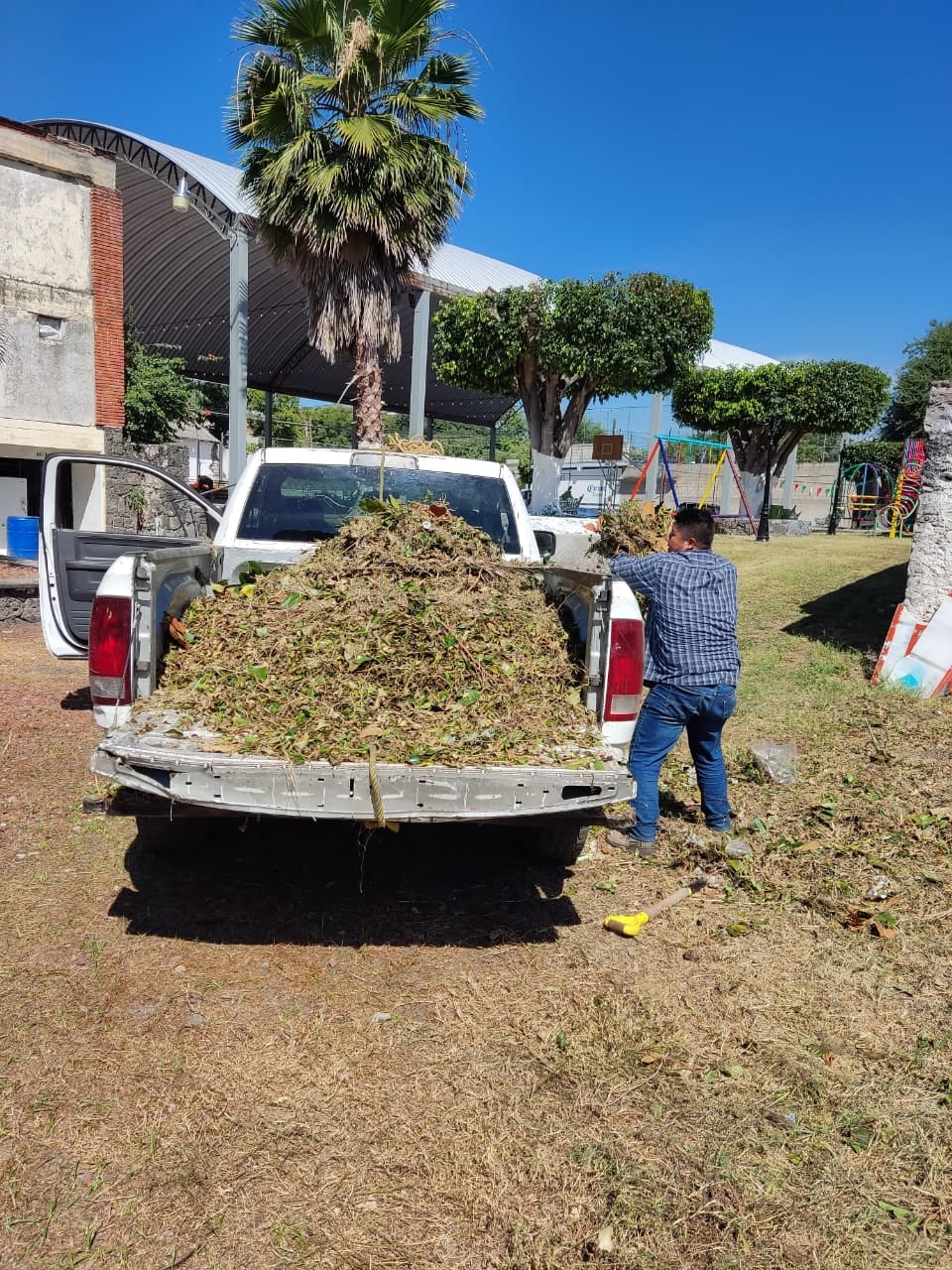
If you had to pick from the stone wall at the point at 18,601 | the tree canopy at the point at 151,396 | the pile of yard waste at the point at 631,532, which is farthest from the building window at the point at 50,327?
the pile of yard waste at the point at 631,532

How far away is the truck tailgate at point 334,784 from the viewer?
9.98ft

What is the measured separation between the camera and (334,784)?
308 cm

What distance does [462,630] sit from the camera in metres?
3.79

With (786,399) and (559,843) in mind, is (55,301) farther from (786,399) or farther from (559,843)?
(786,399)

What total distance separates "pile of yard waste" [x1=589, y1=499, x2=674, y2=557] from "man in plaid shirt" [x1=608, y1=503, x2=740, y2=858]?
144 inches

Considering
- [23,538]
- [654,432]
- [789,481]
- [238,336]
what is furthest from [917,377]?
[23,538]

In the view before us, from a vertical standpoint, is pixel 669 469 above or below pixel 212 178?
below

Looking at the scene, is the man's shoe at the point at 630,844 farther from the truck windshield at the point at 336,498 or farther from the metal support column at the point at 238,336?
the metal support column at the point at 238,336

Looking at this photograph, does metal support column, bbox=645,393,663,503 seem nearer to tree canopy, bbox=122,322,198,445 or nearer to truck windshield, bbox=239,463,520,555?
tree canopy, bbox=122,322,198,445

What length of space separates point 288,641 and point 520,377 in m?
20.8

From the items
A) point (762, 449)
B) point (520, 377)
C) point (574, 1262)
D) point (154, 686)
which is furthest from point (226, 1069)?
point (762, 449)

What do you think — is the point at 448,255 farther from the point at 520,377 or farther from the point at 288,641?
the point at 288,641

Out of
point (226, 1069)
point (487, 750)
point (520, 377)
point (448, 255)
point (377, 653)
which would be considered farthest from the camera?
point (448, 255)

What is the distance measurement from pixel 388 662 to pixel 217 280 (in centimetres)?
2576
